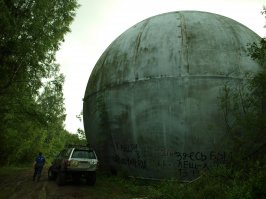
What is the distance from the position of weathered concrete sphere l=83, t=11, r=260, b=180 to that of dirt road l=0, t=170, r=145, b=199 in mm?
1247

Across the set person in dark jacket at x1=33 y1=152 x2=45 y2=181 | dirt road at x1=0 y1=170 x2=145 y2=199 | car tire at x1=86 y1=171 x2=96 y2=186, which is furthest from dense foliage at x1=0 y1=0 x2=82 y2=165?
car tire at x1=86 y1=171 x2=96 y2=186

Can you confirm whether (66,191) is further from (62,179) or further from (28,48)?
(28,48)

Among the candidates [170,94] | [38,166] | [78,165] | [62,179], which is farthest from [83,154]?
[170,94]

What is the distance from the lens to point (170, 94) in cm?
1417

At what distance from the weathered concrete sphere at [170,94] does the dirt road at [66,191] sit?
125 centimetres

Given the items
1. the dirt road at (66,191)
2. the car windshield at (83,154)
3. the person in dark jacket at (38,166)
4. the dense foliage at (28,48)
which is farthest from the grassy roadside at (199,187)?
the dense foliage at (28,48)

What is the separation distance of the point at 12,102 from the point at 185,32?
10.8 metres

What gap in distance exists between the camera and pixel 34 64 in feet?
60.5

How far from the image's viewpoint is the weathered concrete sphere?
13.8 meters

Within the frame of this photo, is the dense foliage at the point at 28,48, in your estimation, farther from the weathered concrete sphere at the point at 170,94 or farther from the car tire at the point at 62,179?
the car tire at the point at 62,179

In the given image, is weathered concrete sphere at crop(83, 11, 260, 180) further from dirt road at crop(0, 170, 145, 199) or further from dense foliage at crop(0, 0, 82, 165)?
dense foliage at crop(0, 0, 82, 165)

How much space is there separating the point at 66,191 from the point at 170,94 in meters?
5.73

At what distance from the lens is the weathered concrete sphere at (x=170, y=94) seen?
13828 millimetres

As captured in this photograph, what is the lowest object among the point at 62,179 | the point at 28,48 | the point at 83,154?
the point at 62,179
